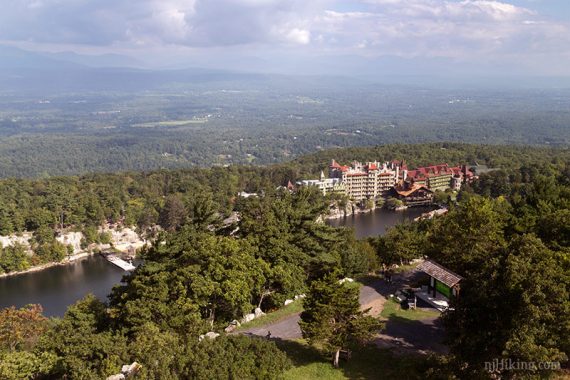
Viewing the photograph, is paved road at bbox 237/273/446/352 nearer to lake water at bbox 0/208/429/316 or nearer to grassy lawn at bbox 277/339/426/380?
grassy lawn at bbox 277/339/426/380

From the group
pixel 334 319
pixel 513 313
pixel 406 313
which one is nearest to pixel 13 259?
pixel 406 313

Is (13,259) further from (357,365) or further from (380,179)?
(380,179)

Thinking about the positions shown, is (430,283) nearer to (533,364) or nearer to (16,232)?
(533,364)

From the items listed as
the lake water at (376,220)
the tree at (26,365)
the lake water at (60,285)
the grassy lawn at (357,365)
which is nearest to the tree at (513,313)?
the grassy lawn at (357,365)

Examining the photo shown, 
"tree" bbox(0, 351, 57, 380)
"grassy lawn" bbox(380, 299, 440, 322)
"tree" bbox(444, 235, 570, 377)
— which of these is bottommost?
"tree" bbox(0, 351, 57, 380)

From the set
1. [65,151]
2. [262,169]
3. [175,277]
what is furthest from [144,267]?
[65,151]

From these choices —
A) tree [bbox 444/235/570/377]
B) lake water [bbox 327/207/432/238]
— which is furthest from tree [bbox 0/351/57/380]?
lake water [bbox 327/207/432/238]
